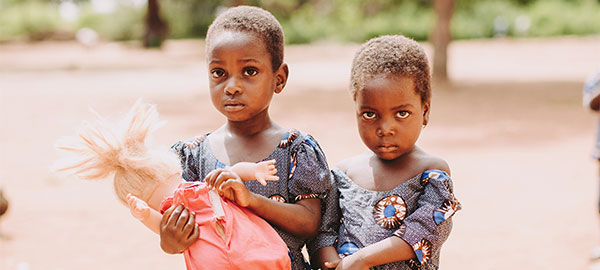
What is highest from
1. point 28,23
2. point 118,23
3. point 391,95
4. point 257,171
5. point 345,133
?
point 391,95

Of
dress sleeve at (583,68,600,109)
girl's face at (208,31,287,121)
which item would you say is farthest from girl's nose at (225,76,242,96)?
dress sleeve at (583,68,600,109)

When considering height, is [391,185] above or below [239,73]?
below

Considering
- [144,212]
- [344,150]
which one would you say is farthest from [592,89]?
[344,150]

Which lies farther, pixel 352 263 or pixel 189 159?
pixel 189 159

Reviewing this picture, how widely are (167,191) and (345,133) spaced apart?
7.01m

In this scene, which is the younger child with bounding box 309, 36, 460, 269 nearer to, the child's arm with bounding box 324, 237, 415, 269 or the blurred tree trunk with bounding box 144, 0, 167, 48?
the child's arm with bounding box 324, 237, 415, 269

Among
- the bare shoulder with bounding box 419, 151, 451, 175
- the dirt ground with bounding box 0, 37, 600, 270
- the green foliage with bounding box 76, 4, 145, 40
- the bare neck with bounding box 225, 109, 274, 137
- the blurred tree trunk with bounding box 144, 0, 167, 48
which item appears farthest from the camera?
the green foliage with bounding box 76, 4, 145, 40

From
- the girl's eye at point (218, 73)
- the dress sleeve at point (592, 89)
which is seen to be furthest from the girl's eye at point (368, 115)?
the dress sleeve at point (592, 89)

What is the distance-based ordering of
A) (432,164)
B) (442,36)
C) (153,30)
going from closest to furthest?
(432,164)
(442,36)
(153,30)

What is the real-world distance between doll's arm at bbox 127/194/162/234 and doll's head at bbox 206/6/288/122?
1.49 ft

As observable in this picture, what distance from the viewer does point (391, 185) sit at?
2127 millimetres

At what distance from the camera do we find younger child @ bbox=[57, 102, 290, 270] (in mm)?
1875

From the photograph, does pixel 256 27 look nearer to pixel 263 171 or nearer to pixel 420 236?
pixel 263 171

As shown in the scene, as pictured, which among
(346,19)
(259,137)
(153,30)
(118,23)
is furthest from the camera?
(118,23)
